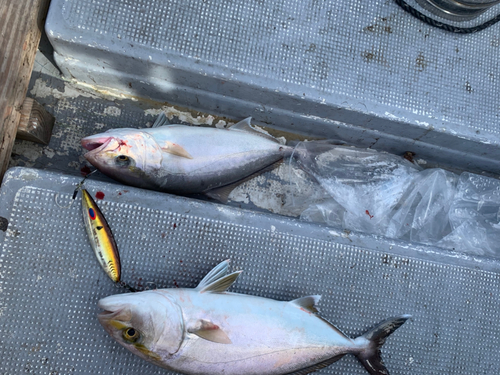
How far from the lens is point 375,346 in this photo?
207 centimetres

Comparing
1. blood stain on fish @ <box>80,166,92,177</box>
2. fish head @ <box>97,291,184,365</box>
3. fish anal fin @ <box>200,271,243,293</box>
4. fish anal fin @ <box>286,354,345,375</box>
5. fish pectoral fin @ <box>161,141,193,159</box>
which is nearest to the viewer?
fish head @ <box>97,291,184,365</box>

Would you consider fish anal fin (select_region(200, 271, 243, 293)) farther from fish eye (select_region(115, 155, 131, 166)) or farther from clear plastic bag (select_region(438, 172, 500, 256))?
clear plastic bag (select_region(438, 172, 500, 256))

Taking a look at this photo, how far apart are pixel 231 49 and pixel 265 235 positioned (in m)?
1.23

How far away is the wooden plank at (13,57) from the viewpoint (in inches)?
77.5

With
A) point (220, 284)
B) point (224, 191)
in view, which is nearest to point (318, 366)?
point (220, 284)

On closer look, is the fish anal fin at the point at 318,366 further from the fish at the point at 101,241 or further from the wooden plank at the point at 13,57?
the wooden plank at the point at 13,57

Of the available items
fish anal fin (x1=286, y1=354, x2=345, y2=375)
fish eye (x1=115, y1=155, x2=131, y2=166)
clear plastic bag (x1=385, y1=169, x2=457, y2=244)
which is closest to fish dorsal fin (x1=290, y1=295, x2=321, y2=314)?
fish anal fin (x1=286, y1=354, x2=345, y2=375)

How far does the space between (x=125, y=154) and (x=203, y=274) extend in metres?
0.86

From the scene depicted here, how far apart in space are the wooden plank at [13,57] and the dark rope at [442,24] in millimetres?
2459

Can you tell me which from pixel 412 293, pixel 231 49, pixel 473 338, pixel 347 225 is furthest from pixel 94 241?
pixel 473 338

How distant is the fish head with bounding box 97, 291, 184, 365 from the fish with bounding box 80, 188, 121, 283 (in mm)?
265

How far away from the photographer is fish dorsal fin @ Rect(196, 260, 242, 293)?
6.01 feet

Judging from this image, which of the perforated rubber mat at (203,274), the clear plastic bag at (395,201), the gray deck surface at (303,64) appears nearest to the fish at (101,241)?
the perforated rubber mat at (203,274)

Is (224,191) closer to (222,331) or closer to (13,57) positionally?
(222,331)
